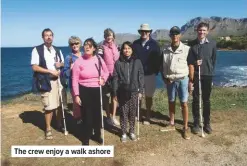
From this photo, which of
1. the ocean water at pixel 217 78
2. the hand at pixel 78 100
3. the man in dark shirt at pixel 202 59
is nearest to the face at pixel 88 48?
the hand at pixel 78 100

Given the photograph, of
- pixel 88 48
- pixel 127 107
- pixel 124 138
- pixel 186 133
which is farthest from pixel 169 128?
pixel 88 48

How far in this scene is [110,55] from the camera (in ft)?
26.6

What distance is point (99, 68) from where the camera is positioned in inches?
284

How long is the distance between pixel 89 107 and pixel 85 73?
86 centimetres

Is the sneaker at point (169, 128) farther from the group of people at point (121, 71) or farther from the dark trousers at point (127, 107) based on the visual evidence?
the dark trousers at point (127, 107)

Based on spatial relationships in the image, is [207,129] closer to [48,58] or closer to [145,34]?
[145,34]

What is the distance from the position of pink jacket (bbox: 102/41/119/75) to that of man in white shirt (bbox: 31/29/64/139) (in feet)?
3.90

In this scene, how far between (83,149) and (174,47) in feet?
11.2

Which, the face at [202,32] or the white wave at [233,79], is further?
the white wave at [233,79]

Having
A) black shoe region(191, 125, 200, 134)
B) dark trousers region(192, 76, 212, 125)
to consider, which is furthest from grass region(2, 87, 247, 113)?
dark trousers region(192, 76, 212, 125)

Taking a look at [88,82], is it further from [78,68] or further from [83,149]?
[83,149]

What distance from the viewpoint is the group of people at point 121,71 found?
722 cm

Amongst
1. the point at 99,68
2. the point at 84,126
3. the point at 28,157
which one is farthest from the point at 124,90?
the point at 28,157

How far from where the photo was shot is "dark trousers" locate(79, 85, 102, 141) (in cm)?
722
